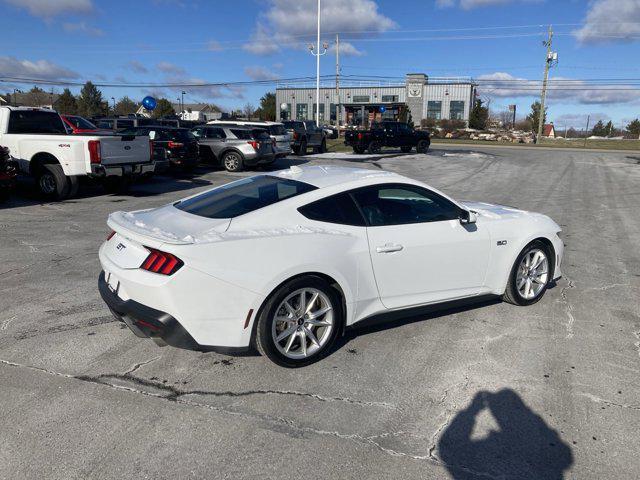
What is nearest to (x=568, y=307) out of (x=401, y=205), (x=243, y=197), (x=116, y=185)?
(x=401, y=205)

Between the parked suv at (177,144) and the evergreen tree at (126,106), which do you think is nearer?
the parked suv at (177,144)

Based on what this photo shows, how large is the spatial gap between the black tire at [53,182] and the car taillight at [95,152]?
0.85 meters

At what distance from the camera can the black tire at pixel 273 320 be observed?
11.9 feet

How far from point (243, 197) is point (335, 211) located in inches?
31.9

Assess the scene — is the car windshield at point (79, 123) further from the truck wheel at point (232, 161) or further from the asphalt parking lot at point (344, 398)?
the asphalt parking lot at point (344, 398)

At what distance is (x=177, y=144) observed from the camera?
54.9ft

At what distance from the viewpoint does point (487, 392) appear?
364 cm

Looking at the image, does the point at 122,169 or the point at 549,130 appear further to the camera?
the point at 549,130

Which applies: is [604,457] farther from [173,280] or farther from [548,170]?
[548,170]

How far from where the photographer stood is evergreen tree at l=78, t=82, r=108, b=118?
88625 millimetres

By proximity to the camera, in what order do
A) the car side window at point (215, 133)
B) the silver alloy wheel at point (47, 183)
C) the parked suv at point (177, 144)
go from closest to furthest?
the silver alloy wheel at point (47, 183)
the parked suv at point (177, 144)
the car side window at point (215, 133)

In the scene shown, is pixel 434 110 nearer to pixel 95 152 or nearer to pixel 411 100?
pixel 411 100

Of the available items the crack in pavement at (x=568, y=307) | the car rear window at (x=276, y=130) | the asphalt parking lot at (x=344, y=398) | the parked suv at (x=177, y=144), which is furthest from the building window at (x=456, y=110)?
the asphalt parking lot at (x=344, y=398)

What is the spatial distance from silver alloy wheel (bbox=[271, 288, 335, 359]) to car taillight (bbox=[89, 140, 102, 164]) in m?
9.22
